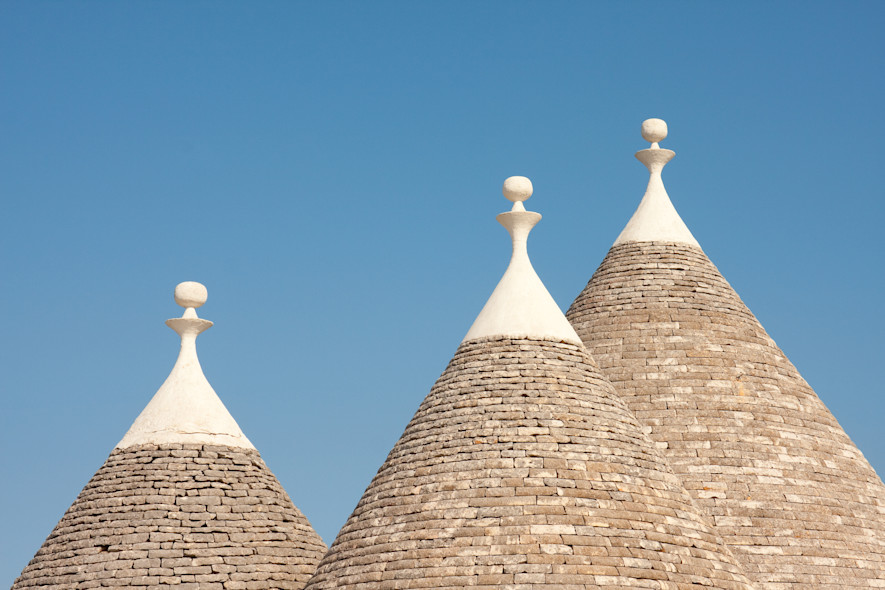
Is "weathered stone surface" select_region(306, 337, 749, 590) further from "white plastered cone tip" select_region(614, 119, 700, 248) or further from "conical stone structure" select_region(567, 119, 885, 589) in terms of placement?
"white plastered cone tip" select_region(614, 119, 700, 248)

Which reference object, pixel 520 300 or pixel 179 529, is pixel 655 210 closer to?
pixel 520 300

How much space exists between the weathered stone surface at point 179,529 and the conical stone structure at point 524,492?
2087mm

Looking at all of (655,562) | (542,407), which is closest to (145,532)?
(542,407)

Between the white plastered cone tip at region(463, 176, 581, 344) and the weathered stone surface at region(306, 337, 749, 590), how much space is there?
21 centimetres

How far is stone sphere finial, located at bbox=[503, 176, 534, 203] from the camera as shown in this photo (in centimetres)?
1809

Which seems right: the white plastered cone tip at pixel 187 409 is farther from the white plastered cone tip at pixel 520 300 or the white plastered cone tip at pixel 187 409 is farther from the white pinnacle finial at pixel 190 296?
the white plastered cone tip at pixel 520 300

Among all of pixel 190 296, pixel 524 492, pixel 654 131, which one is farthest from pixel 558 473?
pixel 654 131

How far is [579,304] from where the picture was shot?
2139 centimetres

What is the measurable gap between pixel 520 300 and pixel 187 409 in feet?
16.0

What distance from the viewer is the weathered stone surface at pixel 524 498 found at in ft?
47.8

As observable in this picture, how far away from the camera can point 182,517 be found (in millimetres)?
18031

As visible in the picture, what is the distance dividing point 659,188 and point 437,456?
7927 mm

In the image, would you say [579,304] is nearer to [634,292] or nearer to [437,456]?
[634,292]

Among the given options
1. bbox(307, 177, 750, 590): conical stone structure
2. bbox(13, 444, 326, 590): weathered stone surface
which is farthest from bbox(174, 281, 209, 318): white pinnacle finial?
bbox(307, 177, 750, 590): conical stone structure
